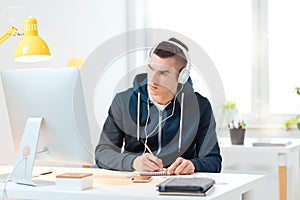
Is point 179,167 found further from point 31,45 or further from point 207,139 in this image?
point 31,45

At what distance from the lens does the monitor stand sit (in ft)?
6.86

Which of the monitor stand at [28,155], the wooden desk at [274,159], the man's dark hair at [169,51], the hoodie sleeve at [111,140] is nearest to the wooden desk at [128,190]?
the monitor stand at [28,155]

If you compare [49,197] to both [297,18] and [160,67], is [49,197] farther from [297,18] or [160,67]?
[297,18]

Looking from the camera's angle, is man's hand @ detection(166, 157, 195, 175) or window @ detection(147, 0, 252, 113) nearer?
man's hand @ detection(166, 157, 195, 175)

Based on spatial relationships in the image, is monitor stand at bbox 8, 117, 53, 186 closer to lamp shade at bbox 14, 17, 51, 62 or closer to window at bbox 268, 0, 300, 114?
lamp shade at bbox 14, 17, 51, 62

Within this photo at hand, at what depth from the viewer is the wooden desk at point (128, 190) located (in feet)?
6.07

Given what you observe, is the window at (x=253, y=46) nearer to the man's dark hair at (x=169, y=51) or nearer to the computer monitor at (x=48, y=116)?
the man's dark hair at (x=169, y=51)

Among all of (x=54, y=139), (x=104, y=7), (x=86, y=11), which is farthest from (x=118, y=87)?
(x=104, y=7)

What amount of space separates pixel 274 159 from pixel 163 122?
135 cm

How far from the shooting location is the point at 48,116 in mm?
2104

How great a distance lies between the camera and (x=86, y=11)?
3.99 metres

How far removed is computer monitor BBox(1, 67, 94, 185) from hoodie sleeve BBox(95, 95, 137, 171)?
30 cm

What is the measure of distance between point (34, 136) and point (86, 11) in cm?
203

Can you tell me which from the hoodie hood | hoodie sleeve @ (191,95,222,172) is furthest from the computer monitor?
hoodie sleeve @ (191,95,222,172)
